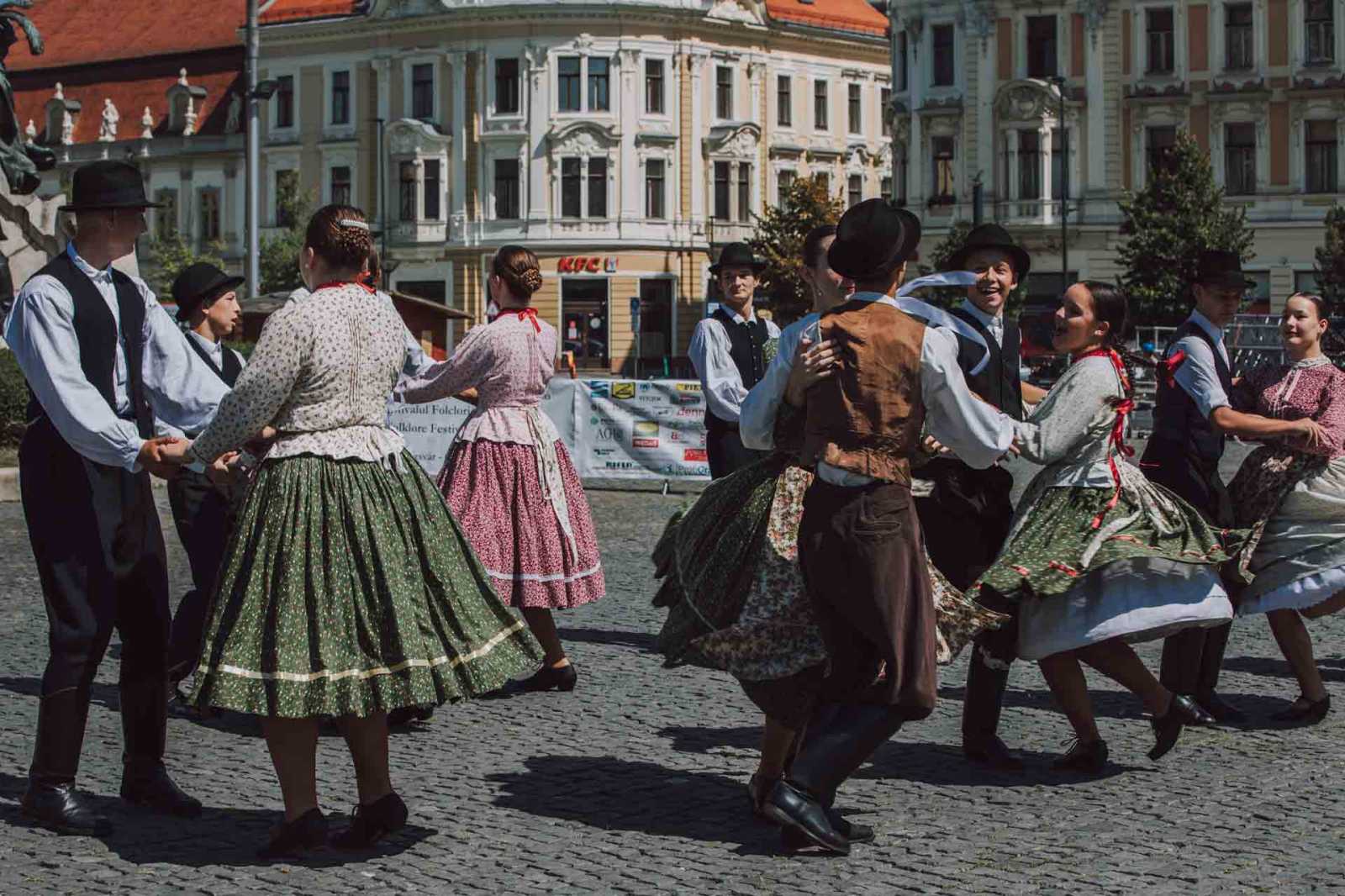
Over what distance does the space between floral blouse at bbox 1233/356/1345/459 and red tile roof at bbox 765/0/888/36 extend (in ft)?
211

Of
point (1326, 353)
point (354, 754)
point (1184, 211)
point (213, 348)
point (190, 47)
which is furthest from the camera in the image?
point (190, 47)

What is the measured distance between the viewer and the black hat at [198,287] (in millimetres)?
8930

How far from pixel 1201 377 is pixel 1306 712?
1.36 metres

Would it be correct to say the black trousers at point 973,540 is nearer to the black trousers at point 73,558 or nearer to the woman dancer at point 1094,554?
the woman dancer at point 1094,554

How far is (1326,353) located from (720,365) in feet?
8.96

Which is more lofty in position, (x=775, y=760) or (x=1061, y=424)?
(x=1061, y=424)

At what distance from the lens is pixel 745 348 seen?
402 inches

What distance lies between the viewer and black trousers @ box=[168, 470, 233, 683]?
29.3 ft

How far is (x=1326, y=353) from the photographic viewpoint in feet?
31.9

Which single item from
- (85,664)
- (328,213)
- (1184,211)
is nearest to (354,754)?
(85,664)

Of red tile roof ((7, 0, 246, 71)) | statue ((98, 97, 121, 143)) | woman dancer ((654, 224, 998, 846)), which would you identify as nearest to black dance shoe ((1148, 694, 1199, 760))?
woman dancer ((654, 224, 998, 846))

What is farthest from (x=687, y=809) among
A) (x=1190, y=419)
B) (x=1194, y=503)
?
(x=1190, y=419)

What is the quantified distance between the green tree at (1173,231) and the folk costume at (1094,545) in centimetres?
4641

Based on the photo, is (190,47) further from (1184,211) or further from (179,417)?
(179,417)
